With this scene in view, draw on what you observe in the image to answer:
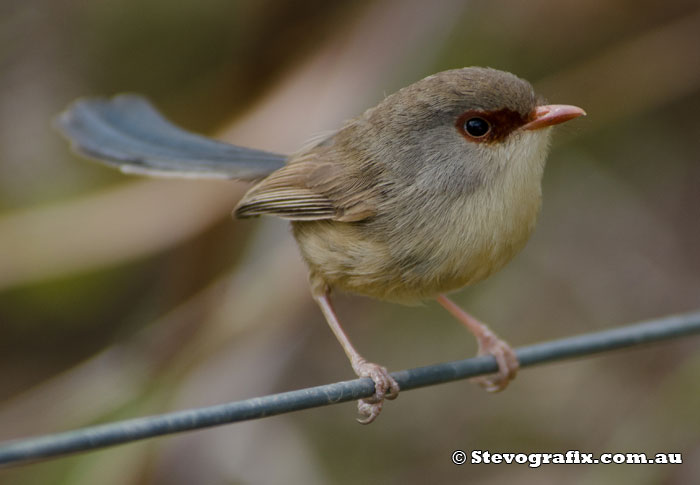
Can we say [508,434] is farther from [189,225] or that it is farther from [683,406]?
[189,225]

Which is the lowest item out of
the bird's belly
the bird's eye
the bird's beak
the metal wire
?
the metal wire

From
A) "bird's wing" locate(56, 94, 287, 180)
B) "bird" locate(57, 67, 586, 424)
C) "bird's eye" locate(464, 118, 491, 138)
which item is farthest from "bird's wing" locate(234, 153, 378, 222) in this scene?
"bird's eye" locate(464, 118, 491, 138)

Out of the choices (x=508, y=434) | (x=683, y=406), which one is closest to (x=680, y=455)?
(x=683, y=406)

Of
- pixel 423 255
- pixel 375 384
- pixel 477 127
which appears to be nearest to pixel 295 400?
pixel 375 384

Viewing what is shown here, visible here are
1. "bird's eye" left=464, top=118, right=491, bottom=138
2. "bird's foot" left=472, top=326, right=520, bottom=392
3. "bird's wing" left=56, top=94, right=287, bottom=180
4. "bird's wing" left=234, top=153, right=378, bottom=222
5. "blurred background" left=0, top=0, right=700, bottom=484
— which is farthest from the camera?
"blurred background" left=0, top=0, right=700, bottom=484

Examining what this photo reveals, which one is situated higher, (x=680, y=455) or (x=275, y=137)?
(x=275, y=137)

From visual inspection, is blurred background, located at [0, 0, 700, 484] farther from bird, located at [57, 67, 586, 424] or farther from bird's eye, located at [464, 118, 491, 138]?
bird's eye, located at [464, 118, 491, 138]

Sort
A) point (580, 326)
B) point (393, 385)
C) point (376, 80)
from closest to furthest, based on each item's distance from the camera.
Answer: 1. point (393, 385)
2. point (376, 80)
3. point (580, 326)

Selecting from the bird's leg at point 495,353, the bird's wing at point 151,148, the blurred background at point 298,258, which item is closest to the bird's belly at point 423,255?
the bird's leg at point 495,353

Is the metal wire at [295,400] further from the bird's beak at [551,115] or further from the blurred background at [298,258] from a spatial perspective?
the blurred background at [298,258]
